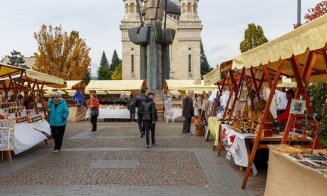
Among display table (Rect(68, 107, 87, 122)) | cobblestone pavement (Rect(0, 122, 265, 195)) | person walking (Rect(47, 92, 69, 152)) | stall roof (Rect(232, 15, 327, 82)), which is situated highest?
stall roof (Rect(232, 15, 327, 82))

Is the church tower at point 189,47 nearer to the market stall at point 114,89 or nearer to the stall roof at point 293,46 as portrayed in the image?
the market stall at point 114,89

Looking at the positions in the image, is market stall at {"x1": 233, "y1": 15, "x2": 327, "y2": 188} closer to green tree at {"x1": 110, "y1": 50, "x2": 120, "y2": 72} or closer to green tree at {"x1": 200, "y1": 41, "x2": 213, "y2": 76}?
green tree at {"x1": 200, "y1": 41, "x2": 213, "y2": 76}

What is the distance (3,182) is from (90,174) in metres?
1.72

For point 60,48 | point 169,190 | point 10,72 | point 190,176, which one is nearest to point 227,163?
point 190,176

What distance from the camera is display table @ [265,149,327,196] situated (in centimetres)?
491

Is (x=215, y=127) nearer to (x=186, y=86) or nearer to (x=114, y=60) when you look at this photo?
(x=186, y=86)

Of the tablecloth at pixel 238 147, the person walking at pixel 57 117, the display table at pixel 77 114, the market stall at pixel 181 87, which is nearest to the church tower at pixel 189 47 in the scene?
the market stall at pixel 181 87

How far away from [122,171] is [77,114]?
18086 mm

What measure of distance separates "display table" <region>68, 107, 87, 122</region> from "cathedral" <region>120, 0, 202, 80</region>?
71.4 meters

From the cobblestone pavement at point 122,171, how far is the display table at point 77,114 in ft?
39.8

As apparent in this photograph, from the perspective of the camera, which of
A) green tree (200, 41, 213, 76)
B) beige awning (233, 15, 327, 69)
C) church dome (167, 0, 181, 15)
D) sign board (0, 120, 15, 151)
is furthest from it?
green tree (200, 41, 213, 76)

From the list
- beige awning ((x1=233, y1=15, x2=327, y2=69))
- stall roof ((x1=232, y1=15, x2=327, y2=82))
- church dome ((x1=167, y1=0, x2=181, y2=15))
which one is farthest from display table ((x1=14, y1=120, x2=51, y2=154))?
church dome ((x1=167, y1=0, x2=181, y2=15))

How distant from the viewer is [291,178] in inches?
222

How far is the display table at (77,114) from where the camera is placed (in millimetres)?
26609
